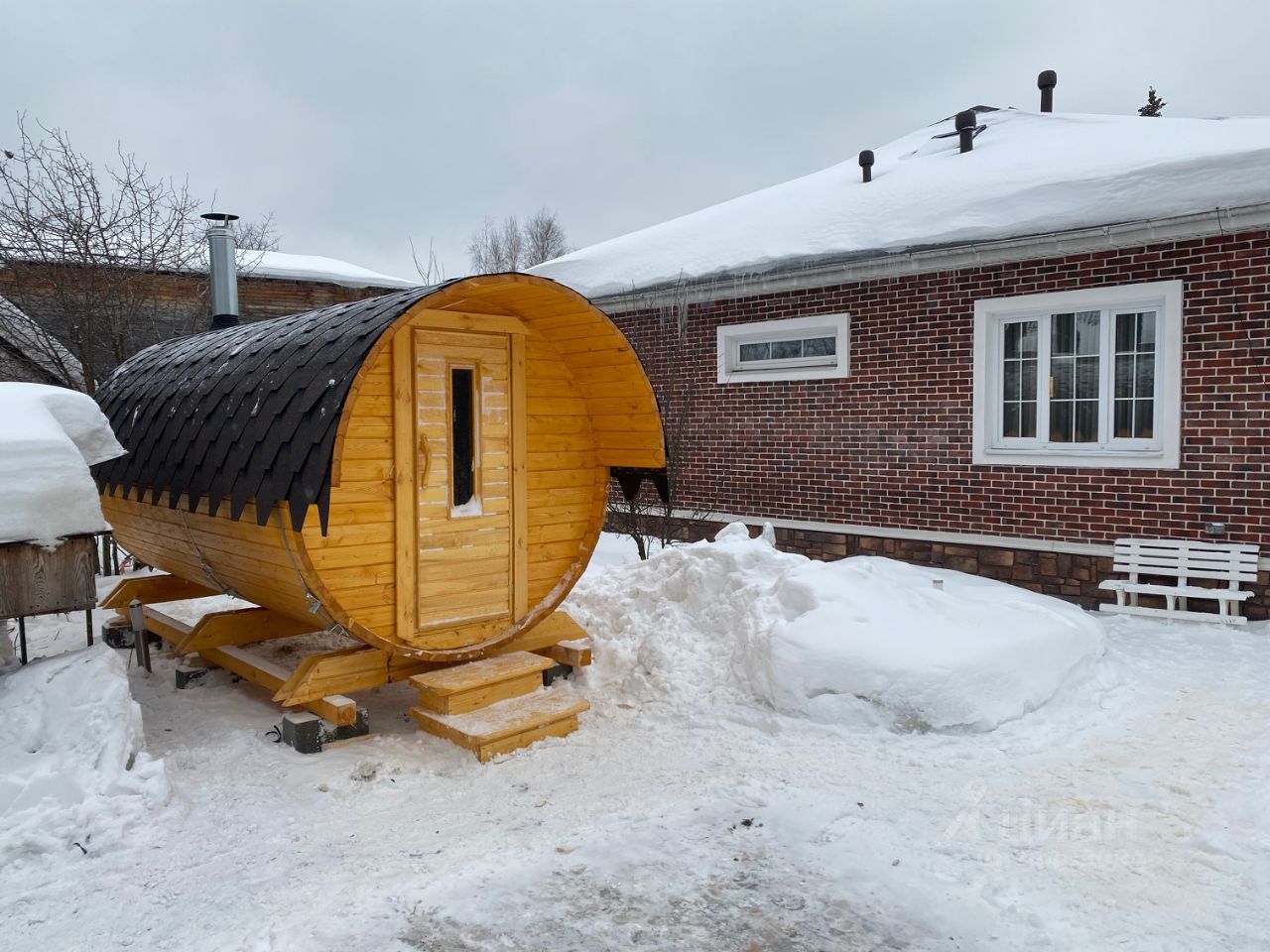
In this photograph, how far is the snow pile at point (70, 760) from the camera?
3.67 m

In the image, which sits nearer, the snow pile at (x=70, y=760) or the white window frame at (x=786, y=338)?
the snow pile at (x=70, y=760)

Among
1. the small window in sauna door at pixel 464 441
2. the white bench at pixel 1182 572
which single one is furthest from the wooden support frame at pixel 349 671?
the white bench at pixel 1182 572

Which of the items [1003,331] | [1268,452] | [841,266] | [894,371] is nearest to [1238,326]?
[1268,452]

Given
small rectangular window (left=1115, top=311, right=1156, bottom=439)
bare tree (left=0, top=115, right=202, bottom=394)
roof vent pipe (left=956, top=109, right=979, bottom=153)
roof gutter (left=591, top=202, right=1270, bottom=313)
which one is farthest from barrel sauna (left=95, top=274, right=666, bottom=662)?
roof vent pipe (left=956, top=109, right=979, bottom=153)

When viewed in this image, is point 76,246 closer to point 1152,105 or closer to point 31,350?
point 31,350

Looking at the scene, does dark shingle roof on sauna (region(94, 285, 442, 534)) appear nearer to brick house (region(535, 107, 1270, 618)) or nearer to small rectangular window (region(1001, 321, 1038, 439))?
brick house (region(535, 107, 1270, 618))

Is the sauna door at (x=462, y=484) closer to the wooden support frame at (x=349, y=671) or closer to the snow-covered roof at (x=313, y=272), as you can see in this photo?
the wooden support frame at (x=349, y=671)

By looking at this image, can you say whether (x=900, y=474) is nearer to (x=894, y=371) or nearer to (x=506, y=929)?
(x=894, y=371)

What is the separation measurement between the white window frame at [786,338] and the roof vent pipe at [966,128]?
10.0 ft

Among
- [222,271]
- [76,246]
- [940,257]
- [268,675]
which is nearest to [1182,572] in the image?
[940,257]

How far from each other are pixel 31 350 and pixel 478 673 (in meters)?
9.13

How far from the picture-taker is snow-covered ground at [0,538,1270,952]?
319 cm

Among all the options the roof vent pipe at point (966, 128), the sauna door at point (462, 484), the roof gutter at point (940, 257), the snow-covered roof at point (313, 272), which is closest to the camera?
the sauna door at point (462, 484)

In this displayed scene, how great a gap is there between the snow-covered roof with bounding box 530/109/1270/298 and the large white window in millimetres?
722
